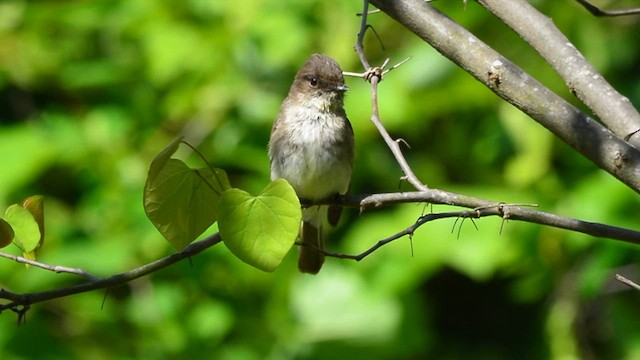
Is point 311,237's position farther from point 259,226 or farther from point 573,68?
point 259,226

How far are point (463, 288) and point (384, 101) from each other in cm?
175

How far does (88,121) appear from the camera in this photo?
5.34 metres

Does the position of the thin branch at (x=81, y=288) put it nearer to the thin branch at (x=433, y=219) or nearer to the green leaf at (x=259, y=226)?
the thin branch at (x=433, y=219)

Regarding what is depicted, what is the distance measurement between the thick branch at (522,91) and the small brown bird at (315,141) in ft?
4.88

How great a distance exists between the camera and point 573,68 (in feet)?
7.85

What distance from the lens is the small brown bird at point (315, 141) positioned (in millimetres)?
3852

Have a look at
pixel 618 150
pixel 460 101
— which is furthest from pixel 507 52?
pixel 618 150

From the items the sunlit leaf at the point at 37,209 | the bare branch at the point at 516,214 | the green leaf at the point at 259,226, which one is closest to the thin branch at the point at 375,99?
the bare branch at the point at 516,214

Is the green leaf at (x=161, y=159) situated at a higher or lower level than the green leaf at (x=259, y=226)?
higher

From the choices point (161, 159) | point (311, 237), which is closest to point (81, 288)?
point (161, 159)

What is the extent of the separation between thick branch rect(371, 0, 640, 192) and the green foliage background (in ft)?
7.32

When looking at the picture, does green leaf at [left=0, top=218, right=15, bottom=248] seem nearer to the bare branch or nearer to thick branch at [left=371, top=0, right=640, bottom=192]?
the bare branch

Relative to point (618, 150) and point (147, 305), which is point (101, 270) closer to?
point (147, 305)

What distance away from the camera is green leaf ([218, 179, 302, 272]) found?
207 cm
